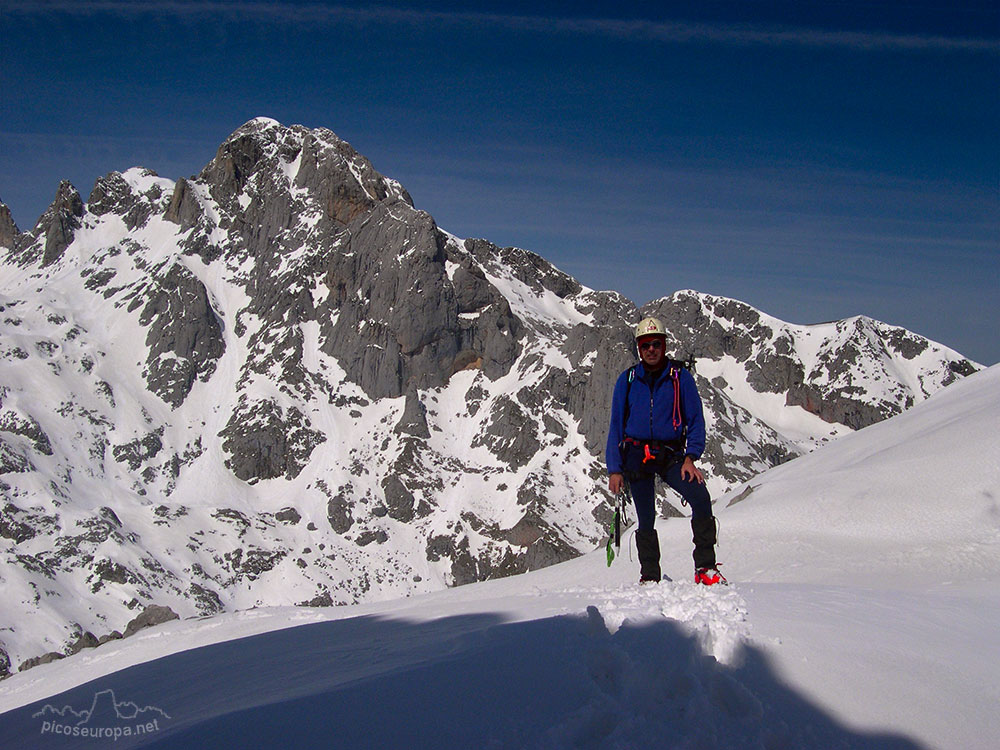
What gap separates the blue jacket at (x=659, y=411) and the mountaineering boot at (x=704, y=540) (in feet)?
2.53

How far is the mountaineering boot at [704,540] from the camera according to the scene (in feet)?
25.3

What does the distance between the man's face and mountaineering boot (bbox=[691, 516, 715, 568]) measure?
1810 millimetres

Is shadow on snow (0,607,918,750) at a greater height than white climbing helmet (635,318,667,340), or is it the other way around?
white climbing helmet (635,318,667,340)

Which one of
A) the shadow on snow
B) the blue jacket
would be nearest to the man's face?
the blue jacket

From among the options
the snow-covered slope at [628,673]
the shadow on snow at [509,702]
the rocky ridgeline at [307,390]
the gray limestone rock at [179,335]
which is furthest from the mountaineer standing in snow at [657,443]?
the gray limestone rock at [179,335]

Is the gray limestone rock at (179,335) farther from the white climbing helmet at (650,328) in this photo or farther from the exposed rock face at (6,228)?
the white climbing helmet at (650,328)

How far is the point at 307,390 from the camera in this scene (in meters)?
130

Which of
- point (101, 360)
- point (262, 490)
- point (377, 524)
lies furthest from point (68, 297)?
point (377, 524)

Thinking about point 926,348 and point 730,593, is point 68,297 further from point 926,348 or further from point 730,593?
point 926,348

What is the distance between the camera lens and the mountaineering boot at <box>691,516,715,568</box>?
7.71 metres

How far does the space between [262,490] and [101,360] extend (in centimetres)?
4327

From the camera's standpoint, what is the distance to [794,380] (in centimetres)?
15900

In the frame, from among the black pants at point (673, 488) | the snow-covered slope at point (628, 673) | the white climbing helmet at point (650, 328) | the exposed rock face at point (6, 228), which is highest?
the exposed rock face at point (6, 228)

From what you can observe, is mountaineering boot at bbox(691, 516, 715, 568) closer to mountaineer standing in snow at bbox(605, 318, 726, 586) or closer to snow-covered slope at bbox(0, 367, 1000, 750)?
mountaineer standing in snow at bbox(605, 318, 726, 586)
